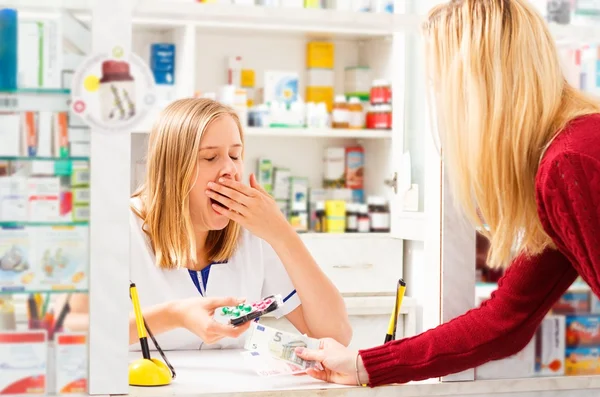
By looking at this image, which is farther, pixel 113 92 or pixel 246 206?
pixel 246 206

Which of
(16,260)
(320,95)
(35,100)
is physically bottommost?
(16,260)

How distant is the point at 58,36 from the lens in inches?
47.1

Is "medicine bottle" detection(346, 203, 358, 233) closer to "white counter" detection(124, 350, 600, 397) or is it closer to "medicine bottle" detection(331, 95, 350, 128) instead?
"medicine bottle" detection(331, 95, 350, 128)

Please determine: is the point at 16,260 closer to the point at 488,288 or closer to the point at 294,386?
the point at 294,386

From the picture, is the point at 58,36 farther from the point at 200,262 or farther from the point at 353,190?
the point at 353,190

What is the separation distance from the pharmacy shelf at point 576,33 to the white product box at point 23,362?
3.51 ft

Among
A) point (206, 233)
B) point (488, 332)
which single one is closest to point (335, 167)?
point (206, 233)

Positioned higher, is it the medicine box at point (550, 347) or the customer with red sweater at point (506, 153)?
the customer with red sweater at point (506, 153)

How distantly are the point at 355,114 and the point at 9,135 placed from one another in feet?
8.45

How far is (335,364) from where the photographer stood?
1392mm

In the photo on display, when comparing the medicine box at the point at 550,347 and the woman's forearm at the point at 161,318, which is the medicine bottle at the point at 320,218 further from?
the medicine box at the point at 550,347

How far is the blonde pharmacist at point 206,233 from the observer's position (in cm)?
181

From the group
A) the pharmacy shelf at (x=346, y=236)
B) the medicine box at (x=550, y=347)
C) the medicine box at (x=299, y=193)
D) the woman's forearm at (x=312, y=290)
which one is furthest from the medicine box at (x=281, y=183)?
the medicine box at (x=550, y=347)

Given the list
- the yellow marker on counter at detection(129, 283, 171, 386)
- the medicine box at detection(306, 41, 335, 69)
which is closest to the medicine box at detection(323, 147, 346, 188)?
the medicine box at detection(306, 41, 335, 69)
